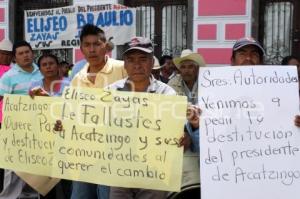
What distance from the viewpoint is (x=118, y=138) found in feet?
10.7

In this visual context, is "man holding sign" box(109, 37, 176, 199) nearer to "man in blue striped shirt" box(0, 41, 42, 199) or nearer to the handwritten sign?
the handwritten sign

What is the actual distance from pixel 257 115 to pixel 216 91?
0.27 meters

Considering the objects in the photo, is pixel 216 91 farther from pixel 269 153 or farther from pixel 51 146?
pixel 51 146

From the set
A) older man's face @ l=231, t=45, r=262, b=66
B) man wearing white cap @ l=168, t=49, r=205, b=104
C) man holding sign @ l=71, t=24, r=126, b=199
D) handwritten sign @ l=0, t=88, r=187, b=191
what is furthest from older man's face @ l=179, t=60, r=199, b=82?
handwritten sign @ l=0, t=88, r=187, b=191

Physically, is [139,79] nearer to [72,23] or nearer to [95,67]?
[95,67]

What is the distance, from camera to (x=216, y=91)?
3.12 meters

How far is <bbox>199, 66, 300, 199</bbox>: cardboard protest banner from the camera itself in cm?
300

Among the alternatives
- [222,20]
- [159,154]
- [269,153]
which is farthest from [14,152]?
[222,20]

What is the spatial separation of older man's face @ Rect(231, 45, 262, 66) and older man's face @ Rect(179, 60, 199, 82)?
45.2 inches

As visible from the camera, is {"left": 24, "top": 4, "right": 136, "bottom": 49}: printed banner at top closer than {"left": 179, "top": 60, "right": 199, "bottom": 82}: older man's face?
No

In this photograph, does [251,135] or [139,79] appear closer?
[251,135]

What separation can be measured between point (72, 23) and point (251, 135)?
222 inches

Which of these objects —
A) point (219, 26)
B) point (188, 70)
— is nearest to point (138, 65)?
point (188, 70)

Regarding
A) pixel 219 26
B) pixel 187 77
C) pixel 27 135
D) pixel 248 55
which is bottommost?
pixel 27 135
